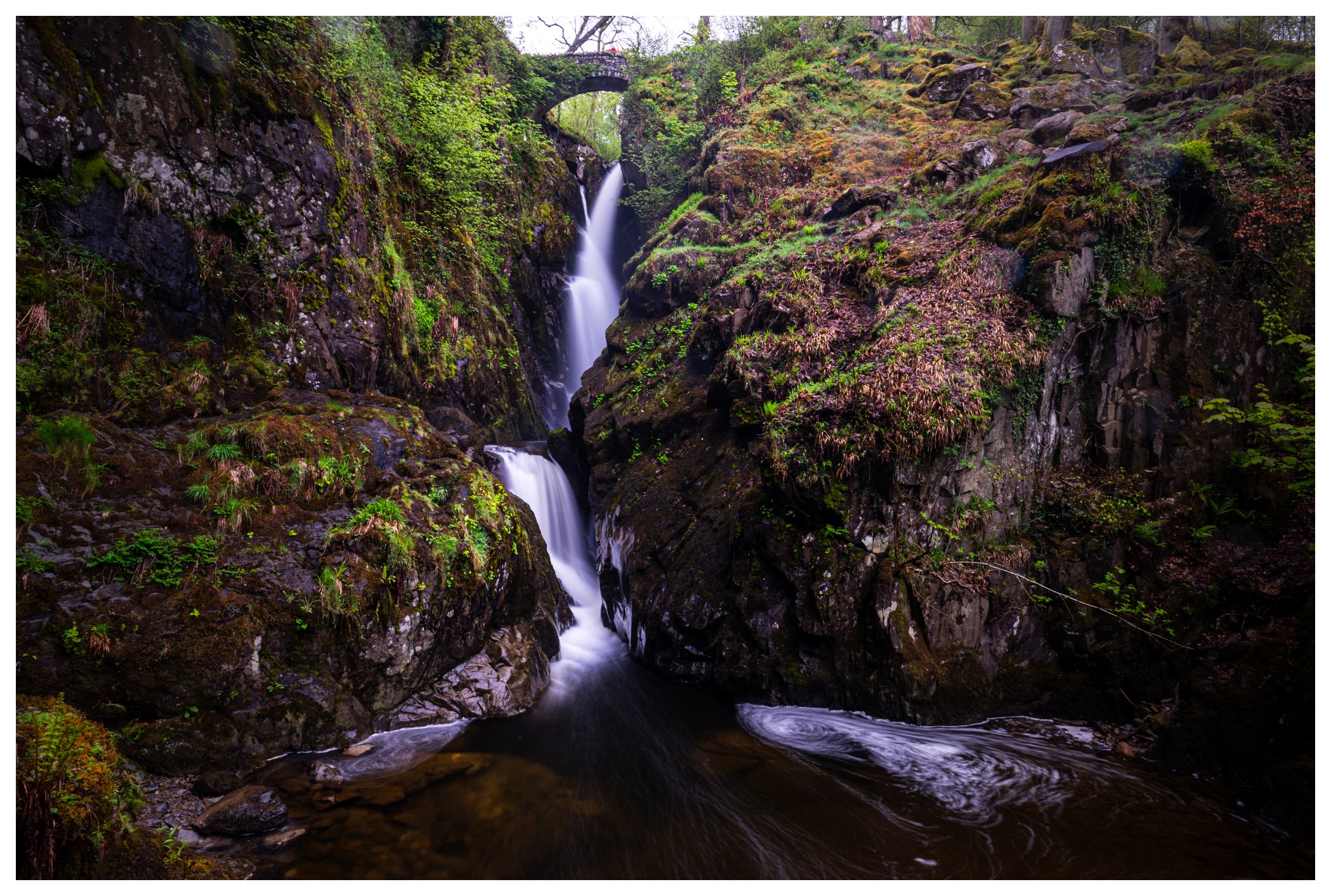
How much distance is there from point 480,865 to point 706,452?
22.2 feet

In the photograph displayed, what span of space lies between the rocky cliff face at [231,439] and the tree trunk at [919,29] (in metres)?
18.5

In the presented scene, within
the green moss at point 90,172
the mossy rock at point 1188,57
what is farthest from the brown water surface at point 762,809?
the mossy rock at point 1188,57

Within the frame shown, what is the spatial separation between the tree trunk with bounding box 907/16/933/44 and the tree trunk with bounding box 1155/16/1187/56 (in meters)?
7.40

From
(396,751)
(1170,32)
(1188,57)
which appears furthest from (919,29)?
(396,751)

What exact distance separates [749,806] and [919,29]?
24.0 metres

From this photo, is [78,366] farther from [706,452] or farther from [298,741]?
[706,452]

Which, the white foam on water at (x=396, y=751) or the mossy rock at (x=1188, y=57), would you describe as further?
the mossy rock at (x=1188, y=57)

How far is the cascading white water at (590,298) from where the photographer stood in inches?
698

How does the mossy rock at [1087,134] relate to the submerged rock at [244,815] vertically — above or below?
above

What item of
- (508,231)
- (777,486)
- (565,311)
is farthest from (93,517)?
(565,311)

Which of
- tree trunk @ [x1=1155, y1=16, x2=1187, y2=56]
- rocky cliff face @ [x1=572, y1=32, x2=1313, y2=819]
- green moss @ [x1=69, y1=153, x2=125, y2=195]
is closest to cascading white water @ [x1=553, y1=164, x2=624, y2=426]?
rocky cliff face @ [x1=572, y1=32, x2=1313, y2=819]

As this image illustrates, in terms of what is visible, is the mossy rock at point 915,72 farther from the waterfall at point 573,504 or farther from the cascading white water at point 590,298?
the waterfall at point 573,504

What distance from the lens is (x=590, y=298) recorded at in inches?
733

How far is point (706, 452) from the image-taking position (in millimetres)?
9953
